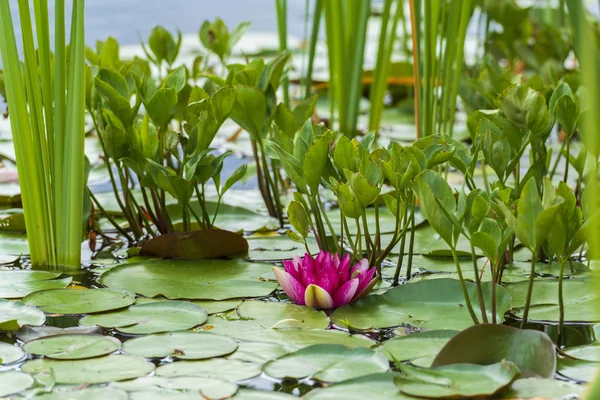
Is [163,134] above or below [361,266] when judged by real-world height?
above

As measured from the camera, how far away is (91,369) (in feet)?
2.75

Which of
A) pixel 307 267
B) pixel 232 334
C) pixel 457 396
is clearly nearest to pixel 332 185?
pixel 307 267

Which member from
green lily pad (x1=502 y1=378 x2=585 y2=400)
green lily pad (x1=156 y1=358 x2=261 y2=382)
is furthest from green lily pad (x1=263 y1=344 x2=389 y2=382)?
green lily pad (x1=502 y1=378 x2=585 y2=400)

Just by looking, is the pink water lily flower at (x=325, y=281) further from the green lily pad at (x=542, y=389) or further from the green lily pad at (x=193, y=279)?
the green lily pad at (x=542, y=389)

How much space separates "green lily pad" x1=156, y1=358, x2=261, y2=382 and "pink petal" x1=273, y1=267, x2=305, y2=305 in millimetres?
191

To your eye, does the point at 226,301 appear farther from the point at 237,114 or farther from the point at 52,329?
the point at 237,114

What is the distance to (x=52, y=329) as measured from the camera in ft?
3.10

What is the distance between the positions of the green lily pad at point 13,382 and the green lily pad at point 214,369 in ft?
0.42

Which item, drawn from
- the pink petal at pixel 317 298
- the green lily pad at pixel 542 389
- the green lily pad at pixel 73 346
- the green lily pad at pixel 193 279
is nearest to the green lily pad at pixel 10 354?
the green lily pad at pixel 73 346

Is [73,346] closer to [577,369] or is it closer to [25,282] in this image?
[25,282]

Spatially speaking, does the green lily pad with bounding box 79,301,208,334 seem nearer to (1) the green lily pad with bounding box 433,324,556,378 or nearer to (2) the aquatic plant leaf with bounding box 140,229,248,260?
(2) the aquatic plant leaf with bounding box 140,229,248,260

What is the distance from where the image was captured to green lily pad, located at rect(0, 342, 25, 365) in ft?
2.83

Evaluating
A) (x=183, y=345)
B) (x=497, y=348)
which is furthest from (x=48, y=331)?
(x=497, y=348)

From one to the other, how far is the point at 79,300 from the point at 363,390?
437 millimetres
